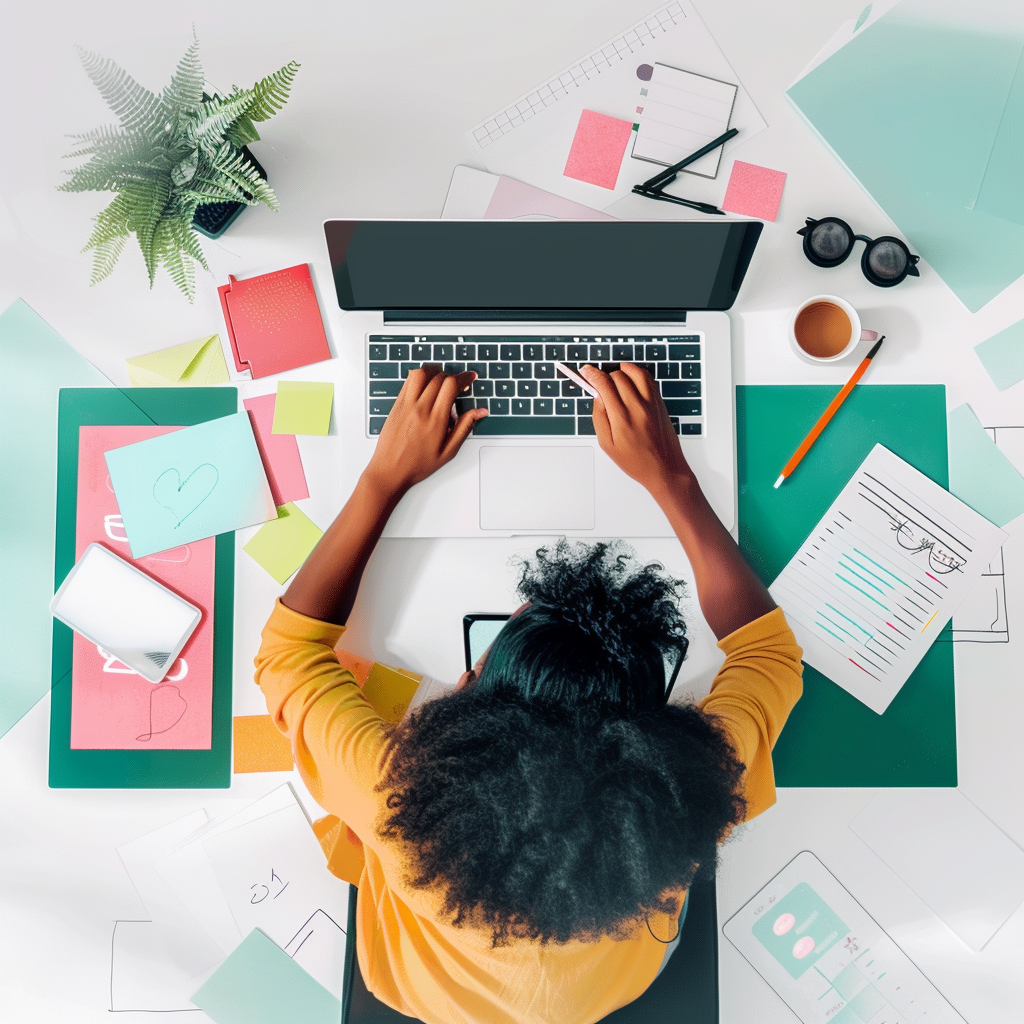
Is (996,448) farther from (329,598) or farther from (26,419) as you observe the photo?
(26,419)

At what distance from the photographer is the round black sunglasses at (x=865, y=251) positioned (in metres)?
1.05

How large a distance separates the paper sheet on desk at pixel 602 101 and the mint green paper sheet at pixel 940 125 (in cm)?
13

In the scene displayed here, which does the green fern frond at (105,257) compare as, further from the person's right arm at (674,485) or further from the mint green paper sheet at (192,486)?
the person's right arm at (674,485)

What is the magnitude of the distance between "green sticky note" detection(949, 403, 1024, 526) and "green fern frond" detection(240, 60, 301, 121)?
99cm

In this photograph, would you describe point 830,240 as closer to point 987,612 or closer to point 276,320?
point 987,612

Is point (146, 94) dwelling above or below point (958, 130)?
below

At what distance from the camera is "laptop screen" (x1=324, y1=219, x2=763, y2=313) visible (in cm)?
94

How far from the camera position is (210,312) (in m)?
1.08

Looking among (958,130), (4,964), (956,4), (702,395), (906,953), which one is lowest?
(4,964)

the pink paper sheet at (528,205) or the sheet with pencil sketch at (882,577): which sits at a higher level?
the pink paper sheet at (528,205)

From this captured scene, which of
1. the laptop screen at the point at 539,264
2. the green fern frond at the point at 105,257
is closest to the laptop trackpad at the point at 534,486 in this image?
the laptop screen at the point at 539,264

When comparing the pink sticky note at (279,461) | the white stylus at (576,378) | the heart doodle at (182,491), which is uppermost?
the white stylus at (576,378)

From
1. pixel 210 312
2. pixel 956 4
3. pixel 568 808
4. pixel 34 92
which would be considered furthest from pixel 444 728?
pixel 956 4

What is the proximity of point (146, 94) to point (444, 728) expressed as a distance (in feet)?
2.63
